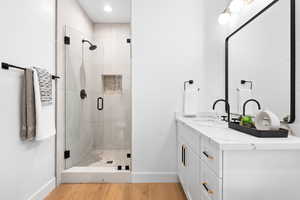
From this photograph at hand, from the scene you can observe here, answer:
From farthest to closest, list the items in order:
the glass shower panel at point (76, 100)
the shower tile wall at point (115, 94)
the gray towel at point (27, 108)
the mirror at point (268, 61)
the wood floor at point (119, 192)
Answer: the shower tile wall at point (115, 94) < the glass shower panel at point (76, 100) < the wood floor at point (119, 192) < the gray towel at point (27, 108) < the mirror at point (268, 61)

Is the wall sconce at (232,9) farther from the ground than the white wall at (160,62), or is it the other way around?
the wall sconce at (232,9)

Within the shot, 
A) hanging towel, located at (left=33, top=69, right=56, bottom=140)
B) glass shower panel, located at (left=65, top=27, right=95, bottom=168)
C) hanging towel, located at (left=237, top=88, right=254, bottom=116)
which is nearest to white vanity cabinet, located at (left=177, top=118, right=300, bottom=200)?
hanging towel, located at (left=237, top=88, right=254, bottom=116)

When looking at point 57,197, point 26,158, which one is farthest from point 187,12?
point 57,197

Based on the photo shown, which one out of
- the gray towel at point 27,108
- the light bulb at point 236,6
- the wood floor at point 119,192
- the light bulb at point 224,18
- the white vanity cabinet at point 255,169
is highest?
the light bulb at point 236,6

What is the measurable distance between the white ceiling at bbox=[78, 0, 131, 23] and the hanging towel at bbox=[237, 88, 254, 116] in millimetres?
1850

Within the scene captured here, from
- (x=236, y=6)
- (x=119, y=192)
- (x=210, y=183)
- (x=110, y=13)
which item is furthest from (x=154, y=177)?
(x=110, y=13)

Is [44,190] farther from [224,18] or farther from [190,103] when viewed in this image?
[224,18]

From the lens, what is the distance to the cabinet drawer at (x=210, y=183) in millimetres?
1124

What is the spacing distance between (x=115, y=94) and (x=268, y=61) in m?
1.96

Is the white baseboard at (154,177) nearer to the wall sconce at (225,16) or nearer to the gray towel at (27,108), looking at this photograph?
the gray towel at (27,108)

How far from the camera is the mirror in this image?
139 centimetres

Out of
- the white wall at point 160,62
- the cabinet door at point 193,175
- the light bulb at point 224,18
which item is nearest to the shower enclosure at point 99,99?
the white wall at point 160,62

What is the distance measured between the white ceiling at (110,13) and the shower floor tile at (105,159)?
1895 mm

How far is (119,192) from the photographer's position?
2295 mm
